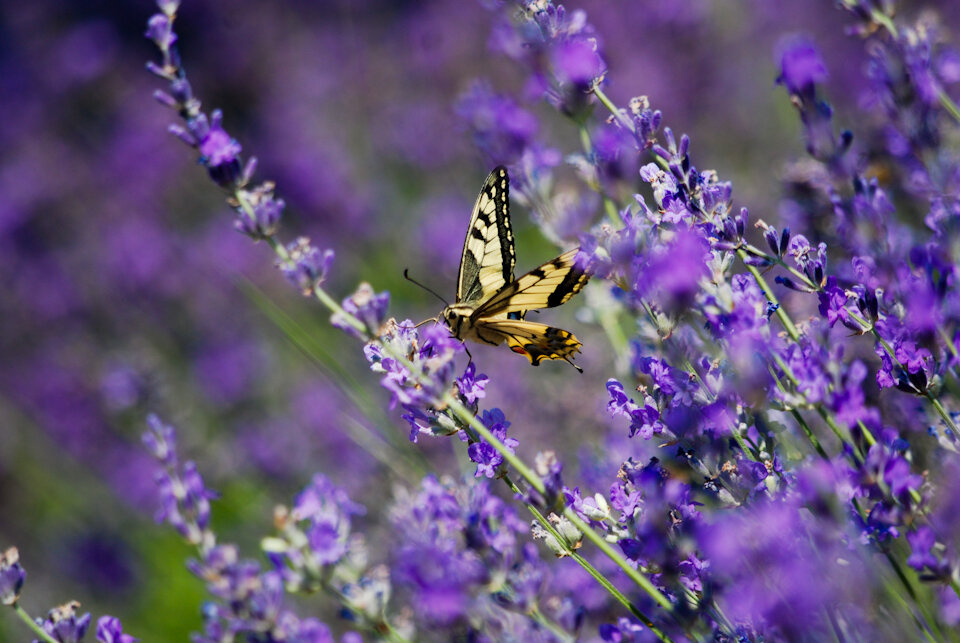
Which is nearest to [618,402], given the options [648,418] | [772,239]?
[648,418]

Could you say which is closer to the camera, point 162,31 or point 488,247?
point 162,31

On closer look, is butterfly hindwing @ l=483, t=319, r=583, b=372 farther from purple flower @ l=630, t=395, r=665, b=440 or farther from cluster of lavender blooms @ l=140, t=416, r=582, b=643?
cluster of lavender blooms @ l=140, t=416, r=582, b=643

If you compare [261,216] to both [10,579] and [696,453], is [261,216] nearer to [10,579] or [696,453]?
[10,579]

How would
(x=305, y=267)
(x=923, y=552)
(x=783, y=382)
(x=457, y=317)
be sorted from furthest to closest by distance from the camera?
(x=457, y=317) < (x=305, y=267) < (x=783, y=382) < (x=923, y=552)

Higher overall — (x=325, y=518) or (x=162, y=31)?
(x=162, y=31)

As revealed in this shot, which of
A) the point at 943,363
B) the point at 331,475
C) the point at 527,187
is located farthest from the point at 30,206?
the point at 943,363

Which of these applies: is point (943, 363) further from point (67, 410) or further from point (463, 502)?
point (67, 410)

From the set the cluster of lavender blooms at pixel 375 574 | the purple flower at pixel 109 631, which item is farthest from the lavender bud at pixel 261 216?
the purple flower at pixel 109 631
